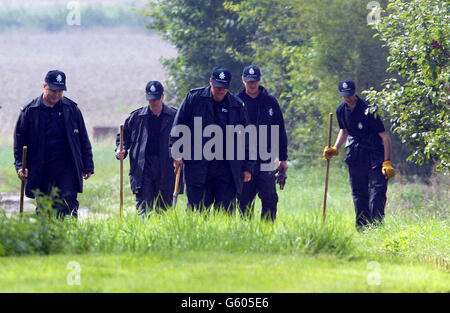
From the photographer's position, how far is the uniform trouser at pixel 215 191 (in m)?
12.7

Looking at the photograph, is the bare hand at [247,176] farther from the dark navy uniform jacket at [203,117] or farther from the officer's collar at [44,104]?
the officer's collar at [44,104]

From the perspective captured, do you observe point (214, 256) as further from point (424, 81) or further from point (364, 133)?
point (364, 133)

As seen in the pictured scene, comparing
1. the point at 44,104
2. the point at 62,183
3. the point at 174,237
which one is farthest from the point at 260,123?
the point at 174,237

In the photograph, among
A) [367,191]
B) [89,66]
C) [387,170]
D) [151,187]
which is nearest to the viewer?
[387,170]

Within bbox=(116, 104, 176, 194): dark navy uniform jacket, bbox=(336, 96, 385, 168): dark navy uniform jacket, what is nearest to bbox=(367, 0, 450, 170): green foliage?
bbox=(336, 96, 385, 168): dark navy uniform jacket

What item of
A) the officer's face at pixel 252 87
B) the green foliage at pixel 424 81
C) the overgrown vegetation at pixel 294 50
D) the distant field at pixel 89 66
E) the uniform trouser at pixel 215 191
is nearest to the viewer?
the green foliage at pixel 424 81

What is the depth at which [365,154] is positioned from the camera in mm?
14375

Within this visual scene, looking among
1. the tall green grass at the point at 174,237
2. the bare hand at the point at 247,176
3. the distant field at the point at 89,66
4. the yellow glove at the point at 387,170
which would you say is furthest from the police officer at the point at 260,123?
the distant field at the point at 89,66

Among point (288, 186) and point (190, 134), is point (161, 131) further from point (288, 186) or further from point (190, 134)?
point (288, 186)

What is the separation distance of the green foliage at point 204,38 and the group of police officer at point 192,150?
10678mm

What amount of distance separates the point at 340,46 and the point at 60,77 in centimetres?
997

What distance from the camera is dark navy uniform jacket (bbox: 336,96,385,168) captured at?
14281 mm

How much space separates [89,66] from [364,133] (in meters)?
51.3

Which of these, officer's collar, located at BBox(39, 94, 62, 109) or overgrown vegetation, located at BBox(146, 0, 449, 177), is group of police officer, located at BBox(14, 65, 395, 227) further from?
overgrown vegetation, located at BBox(146, 0, 449, 177)
